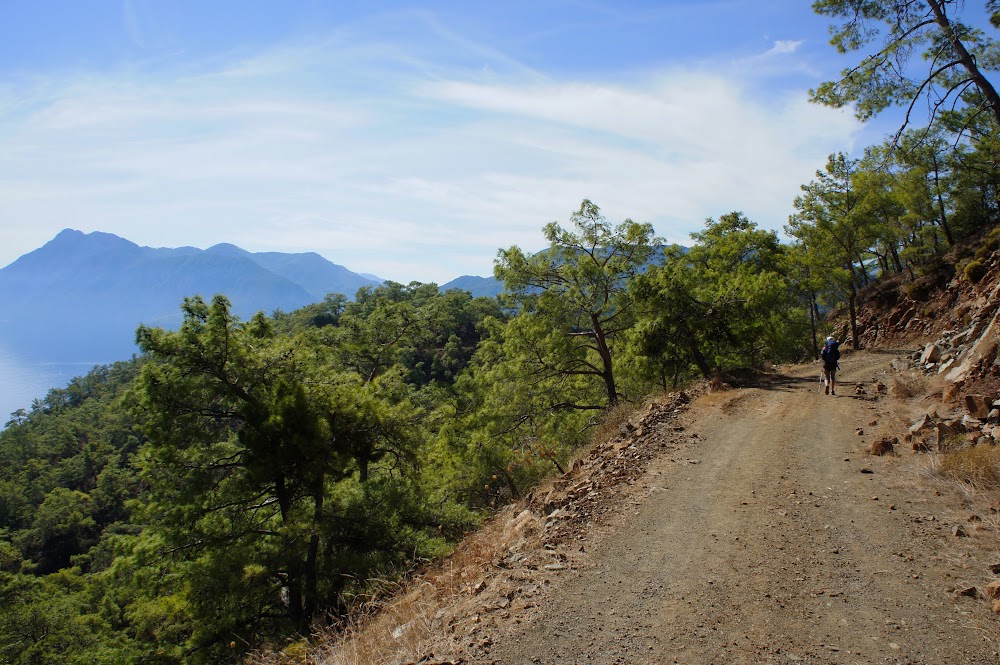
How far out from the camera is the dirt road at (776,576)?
4008 mm

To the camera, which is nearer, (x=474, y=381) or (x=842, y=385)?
(x=842, y=385)

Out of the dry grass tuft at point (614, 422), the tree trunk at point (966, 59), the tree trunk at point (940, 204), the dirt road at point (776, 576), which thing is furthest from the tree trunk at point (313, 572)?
the tree trunk at point (940, 204)

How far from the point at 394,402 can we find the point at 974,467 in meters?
16.0

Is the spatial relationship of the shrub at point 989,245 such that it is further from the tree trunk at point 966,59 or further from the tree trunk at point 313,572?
the tree trunk at point 313,572

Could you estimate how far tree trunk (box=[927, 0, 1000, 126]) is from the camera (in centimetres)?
896

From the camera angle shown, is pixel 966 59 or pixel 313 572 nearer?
pixel 966 59

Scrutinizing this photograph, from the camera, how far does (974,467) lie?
6473 mm

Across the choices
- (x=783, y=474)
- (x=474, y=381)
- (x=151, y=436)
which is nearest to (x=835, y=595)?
(x=783, y=474)

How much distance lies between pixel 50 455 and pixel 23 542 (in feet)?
91.4

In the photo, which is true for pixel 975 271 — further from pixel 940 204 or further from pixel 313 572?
pixel 313 572

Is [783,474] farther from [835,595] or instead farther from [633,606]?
[633,606]

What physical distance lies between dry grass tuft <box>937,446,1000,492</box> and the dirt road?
35cm

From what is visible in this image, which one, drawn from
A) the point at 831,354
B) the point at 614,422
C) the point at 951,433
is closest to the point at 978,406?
the point at 951,433

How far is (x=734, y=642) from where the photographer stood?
407cm
